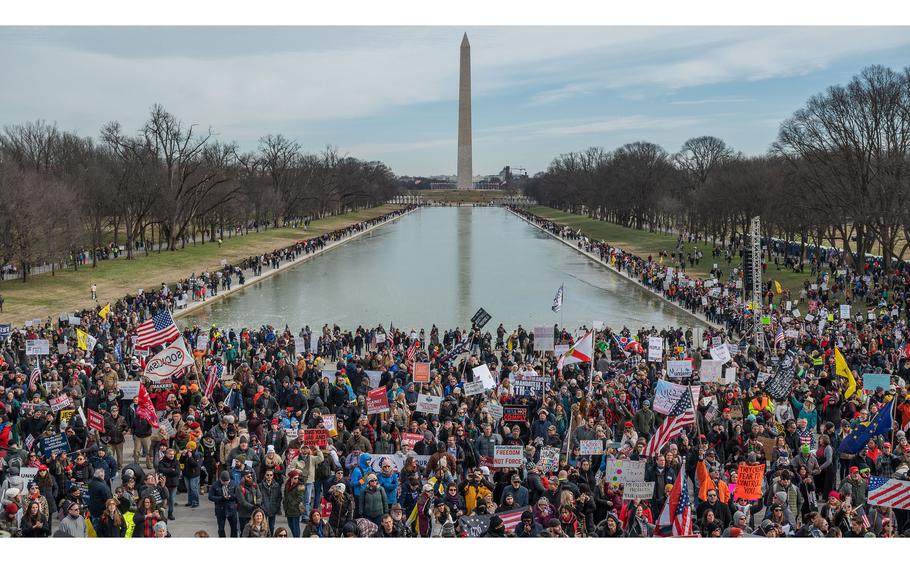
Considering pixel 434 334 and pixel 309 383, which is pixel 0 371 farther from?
pixel 434 334

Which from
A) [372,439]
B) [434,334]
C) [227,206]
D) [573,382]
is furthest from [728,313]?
[227,206]

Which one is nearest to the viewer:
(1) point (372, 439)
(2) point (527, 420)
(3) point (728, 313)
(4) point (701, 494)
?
(4) point (701, 494)

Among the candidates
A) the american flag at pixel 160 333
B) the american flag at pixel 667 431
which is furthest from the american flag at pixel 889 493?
the american flag at pixel 160 333

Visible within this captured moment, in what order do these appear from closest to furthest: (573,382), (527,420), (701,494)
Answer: (701,494), (527,420), (573,382)

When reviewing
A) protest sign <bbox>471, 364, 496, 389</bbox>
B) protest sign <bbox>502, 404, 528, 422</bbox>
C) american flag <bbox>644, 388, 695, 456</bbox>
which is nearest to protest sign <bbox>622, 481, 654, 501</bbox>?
american flag <bbox>644, 388, 695, 456</bbox>

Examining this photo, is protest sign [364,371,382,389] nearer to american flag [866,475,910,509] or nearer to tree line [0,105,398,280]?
american flag [866,475,910,509]

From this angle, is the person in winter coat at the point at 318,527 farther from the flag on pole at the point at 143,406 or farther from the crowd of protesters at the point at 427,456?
the flag on pole at the point at 143,406
